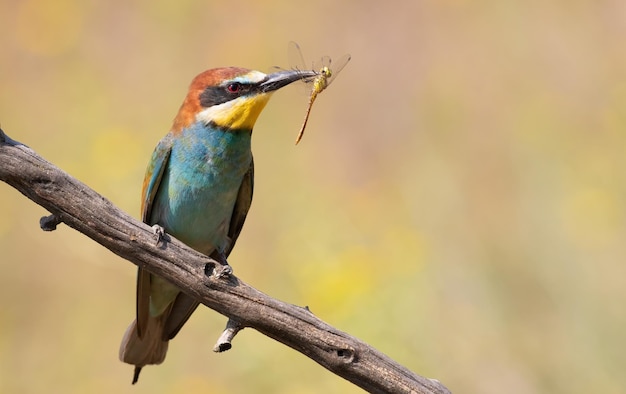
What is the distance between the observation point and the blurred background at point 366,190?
314cm

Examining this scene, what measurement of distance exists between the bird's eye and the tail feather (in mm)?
740

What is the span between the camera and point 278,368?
3064 mm

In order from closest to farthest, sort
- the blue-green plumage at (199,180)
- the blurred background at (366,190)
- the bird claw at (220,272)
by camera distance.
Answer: the bird claw at (220,272) < the blue-green plumage at (199,180) < the blurred background at (366,190)

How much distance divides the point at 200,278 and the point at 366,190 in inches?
118

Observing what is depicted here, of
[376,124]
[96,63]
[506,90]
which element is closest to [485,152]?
[506,90]

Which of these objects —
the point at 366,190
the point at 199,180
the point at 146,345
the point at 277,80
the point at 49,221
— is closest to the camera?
the point at 49,221

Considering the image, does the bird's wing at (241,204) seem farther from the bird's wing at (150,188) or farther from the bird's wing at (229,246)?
the bird's wing at (150,188)

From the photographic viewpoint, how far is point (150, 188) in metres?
2.67

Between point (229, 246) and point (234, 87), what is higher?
point (234, 87)

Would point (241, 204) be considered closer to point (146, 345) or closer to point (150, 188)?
point (150, 188)

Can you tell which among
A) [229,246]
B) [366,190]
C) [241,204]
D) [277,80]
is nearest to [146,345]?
[229,246]

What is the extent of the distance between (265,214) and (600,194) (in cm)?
177

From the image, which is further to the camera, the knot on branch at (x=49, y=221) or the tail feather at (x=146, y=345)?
the tail feather at (x=146, y=345)

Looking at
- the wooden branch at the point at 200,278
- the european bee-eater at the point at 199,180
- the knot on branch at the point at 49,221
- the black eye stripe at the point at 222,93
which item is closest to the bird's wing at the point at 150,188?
the european bee-eater at the point at 199,180
